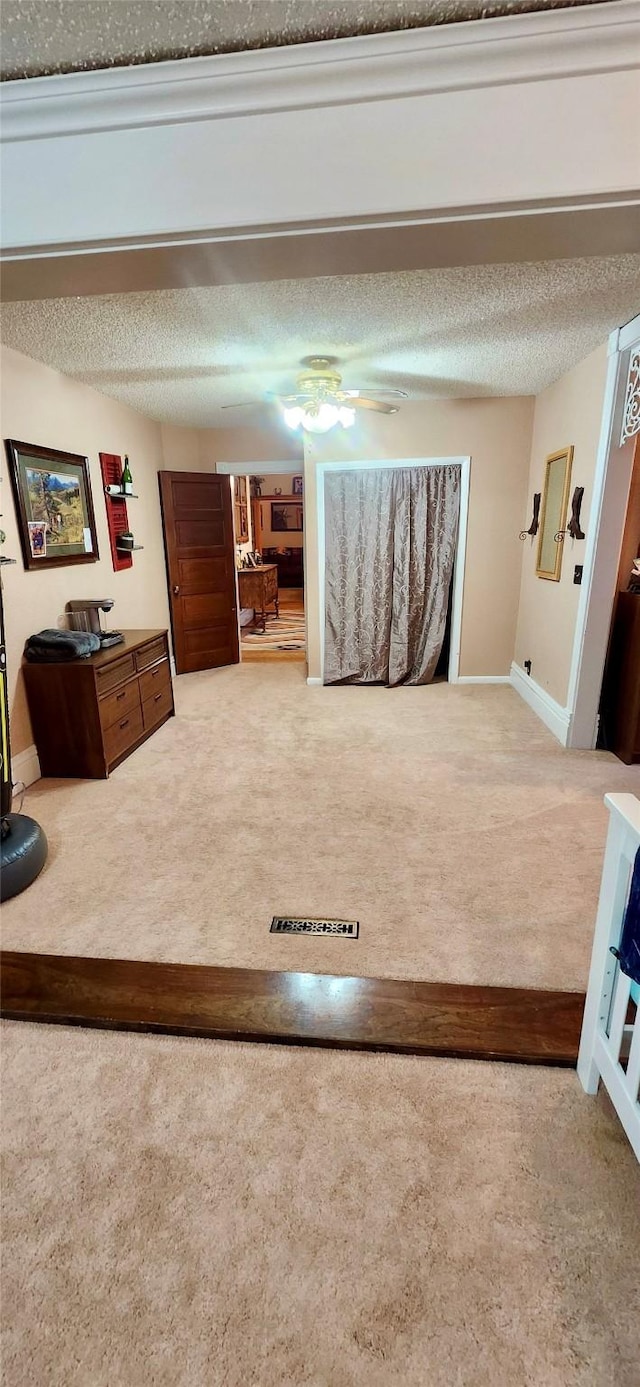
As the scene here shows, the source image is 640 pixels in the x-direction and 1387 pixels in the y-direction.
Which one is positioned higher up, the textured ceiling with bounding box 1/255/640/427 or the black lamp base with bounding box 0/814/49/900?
Answer: the textured ceiling with bounding box 1/255/640/427

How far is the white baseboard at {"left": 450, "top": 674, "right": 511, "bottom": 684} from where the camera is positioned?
17.1 feet

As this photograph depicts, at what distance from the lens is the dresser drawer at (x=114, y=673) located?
321cm

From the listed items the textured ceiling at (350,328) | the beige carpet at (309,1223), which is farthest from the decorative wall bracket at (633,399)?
the beige carpet at (309,1223)

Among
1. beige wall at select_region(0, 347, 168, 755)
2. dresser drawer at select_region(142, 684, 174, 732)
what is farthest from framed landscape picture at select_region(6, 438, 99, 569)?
dresser drawer at select_region(142, 684, 174, 732)

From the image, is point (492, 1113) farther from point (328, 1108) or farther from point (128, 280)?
point (128, 280)

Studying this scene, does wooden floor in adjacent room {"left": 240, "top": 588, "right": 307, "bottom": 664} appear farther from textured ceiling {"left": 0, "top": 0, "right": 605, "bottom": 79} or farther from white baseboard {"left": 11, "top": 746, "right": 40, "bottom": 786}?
textured ceiling {"left": 0, "top": 0, "right": 605, "bottom": 79}

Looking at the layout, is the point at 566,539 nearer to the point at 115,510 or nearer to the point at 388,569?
the point at 388,569

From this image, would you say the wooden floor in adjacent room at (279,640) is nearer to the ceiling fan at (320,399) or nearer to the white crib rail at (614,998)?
the ceiling fan at (320,399)

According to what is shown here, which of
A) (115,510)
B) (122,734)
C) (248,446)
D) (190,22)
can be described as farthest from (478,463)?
(190,22)

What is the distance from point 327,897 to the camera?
2209 mm

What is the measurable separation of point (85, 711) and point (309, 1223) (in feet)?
8.63

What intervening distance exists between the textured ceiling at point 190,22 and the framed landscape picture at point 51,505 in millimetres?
2415

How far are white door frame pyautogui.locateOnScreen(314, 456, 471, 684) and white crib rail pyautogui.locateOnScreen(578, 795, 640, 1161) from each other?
12.8ft

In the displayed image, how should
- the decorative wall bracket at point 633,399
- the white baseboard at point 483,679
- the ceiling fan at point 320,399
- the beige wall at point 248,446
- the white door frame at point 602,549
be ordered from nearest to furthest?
the decorative wall bracket at point 633,399
the white door frame at point 602,549
the ceiling fan at point 320,399
the white baseboard at point 483,679
the beige wall at point 248,446
